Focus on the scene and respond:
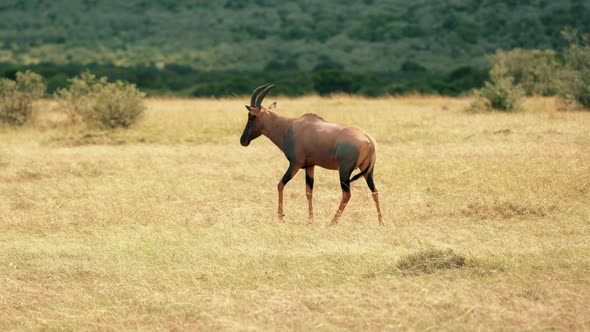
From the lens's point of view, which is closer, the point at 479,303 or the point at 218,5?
the point at 479,303

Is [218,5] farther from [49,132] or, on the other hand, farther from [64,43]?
[49,132]

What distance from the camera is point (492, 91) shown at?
74.9ft

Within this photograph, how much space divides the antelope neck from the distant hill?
A: 33.9 m

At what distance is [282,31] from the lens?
54.2 m

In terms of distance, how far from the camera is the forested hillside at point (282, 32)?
47750 millimetres

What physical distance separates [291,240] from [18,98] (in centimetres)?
1365

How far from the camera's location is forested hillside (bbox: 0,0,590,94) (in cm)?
4775

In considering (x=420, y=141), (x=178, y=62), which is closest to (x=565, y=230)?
(x=420, y=141)

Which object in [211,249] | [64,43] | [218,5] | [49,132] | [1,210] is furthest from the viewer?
[218,5]

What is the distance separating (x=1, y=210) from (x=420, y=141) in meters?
8.72

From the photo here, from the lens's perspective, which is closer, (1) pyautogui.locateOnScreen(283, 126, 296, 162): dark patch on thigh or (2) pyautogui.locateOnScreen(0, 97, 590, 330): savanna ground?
(2) pyautogui.locateOnScreen(0, 97, 590, 330): savanna ground

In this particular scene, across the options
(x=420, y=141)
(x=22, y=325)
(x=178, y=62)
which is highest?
(x=22, y=325)

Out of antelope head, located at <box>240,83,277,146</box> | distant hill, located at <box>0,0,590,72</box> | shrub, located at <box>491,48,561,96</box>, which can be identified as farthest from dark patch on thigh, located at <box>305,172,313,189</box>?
distant hill, located at <box>0,0,590,72</box>

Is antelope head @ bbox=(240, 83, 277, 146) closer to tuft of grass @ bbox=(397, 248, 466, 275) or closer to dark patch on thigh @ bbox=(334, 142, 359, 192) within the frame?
dark patch on thigh @ bbox=(334, 142, 359, 192)
